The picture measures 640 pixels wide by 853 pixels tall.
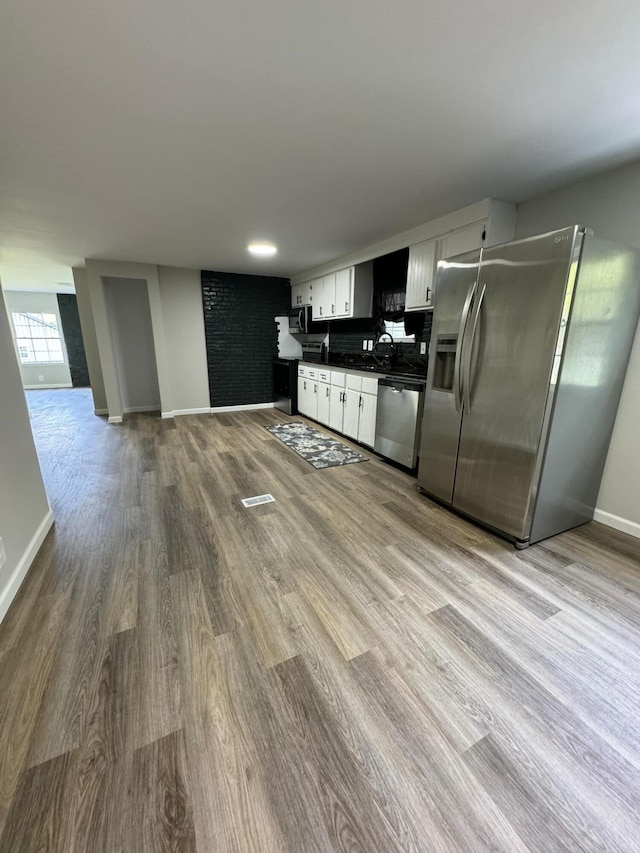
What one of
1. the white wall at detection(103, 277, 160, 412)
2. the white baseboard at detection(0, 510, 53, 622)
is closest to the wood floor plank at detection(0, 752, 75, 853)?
the white baseboard at detection(0, 510, 53, 622)

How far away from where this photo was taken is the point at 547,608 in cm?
168

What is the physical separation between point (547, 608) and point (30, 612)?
8.42ft

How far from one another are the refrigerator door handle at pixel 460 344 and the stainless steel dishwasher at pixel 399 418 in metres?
0.64

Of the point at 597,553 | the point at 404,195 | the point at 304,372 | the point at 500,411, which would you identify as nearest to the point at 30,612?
the point at 500,411

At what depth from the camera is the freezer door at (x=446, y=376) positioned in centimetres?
230

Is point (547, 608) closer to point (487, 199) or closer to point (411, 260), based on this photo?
point (487, 199)

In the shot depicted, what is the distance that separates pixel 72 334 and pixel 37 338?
2.58ft

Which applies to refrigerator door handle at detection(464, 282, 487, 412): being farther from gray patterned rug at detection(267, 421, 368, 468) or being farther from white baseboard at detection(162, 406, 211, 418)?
white baseboard at detection(162, 406, 211, 418)

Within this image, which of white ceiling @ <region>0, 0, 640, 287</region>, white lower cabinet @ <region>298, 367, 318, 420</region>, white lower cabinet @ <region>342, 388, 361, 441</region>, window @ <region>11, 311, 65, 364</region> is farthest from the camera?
window @ <region>11, 311, 65, 364</region>

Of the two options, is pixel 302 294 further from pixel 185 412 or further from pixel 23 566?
pixel 23 566

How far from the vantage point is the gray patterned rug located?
3664mm

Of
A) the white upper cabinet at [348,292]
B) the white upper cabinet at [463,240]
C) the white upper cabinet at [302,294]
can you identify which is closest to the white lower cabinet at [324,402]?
the white upper cabinet at [348,292]

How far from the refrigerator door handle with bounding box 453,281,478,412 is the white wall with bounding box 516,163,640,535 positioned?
1.01 m

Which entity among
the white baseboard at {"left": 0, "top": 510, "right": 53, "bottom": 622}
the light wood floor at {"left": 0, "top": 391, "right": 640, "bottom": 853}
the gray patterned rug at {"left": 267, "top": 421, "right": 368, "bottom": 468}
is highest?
the white baseboard at {"left": 0, "top": 510, "right": 53, "bottom": 622}
